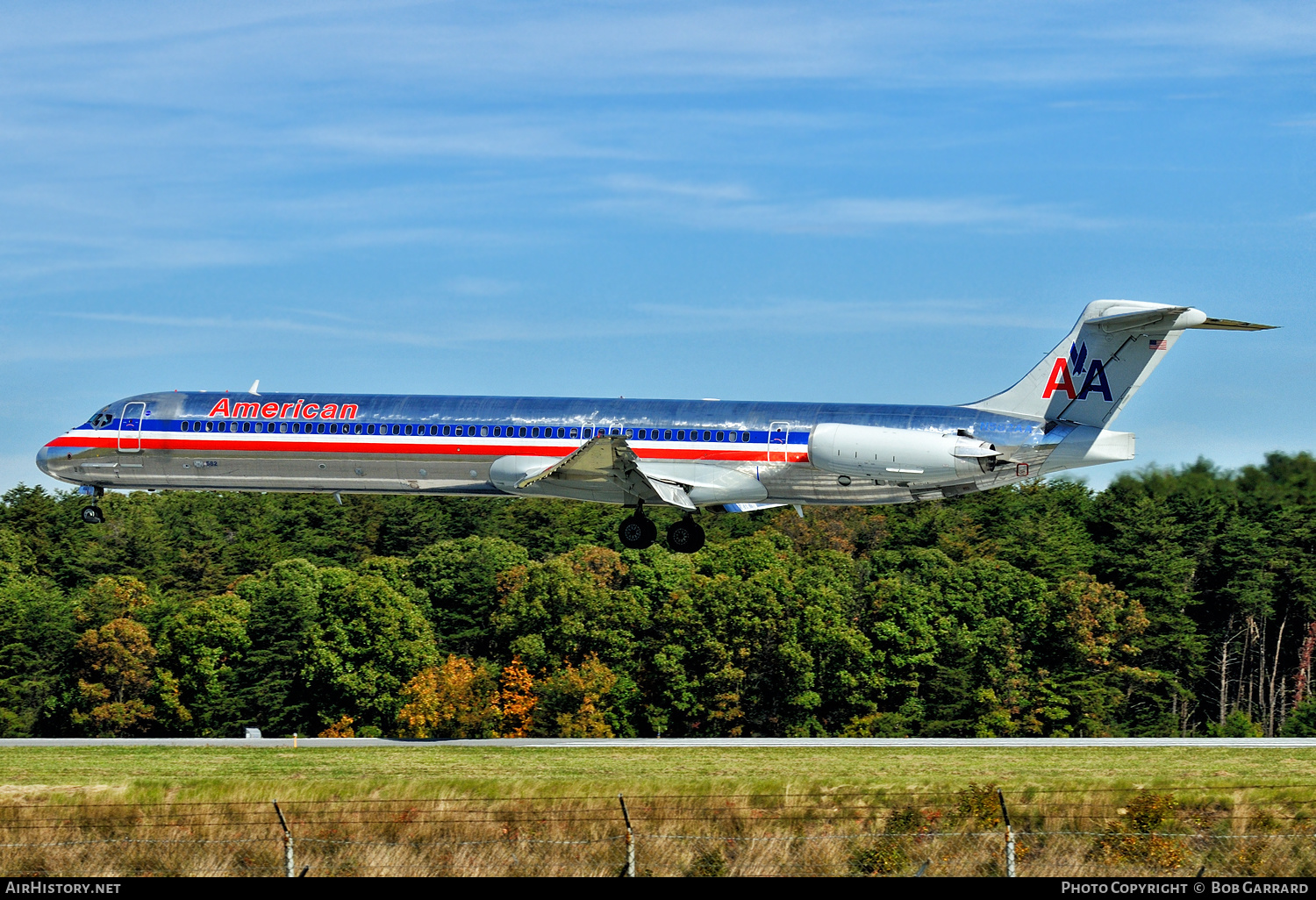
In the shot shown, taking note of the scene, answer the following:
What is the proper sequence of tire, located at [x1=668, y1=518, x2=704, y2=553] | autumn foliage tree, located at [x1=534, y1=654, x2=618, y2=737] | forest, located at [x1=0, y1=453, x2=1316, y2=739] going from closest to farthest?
tire, located at [x1=668, y1=518, x2=704, y2=553] < autumn foliage tree, located at [x1=534, y1=654, x2=618, y2=737] < forest, located at [x1=0, y1=453, x2=1316, y2=739]

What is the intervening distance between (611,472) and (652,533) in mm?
2714

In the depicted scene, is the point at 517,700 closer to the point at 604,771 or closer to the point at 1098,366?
the point at 604,771

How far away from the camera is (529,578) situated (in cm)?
9175

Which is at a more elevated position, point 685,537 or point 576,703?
point 685,537

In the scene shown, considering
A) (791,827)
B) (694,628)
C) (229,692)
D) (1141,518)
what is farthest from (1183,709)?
(791,827)

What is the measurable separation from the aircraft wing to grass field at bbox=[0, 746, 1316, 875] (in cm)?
675

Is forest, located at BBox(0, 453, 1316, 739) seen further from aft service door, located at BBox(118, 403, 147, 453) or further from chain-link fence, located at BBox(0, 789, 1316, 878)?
chain-link fence, located at BBox(0, 789, 1316, 878)

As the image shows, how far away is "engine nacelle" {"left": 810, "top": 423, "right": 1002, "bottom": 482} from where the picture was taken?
38.6 meters

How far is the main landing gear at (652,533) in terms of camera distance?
1634 inches

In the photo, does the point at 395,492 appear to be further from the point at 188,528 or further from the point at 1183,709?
the point at 188,528

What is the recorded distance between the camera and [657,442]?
133ft

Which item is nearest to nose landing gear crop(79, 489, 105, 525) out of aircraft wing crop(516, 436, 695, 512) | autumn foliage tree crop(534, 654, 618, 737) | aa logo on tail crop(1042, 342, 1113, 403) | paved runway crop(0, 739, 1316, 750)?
paved runway crop(0, 739, 1316, 750)

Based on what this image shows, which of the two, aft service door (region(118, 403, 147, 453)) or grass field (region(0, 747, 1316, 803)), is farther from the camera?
aft service door (region(118, 403, 147, 453))
